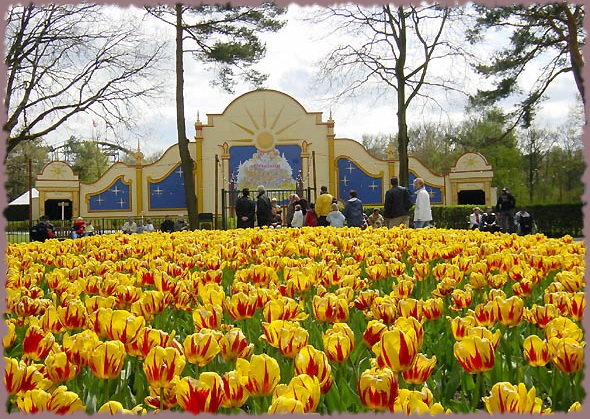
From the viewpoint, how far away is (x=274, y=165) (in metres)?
29.4

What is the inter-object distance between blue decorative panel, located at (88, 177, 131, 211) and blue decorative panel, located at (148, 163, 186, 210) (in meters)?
1.25

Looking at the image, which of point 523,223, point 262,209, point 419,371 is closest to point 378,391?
point 419,371

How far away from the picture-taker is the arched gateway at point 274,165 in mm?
29422

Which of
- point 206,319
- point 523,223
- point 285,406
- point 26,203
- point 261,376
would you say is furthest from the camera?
point 26,203

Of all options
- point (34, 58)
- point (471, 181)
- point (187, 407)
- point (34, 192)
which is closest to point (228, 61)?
point (34, 58)

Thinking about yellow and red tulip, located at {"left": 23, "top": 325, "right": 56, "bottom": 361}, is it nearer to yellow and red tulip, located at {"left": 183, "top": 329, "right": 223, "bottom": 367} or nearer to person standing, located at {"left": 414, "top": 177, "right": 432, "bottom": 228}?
yellow and red tulip, located at {"left": 183, "top": 329, "right": 223, "bottom": 367}

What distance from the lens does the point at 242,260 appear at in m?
4.38

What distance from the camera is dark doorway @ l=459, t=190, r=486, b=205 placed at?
30375 millimetres

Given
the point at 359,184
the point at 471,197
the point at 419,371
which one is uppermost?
the point at 359,184

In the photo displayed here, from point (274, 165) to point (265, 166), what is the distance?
432mm

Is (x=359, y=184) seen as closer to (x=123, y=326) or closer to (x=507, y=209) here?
(x=507, y=209)

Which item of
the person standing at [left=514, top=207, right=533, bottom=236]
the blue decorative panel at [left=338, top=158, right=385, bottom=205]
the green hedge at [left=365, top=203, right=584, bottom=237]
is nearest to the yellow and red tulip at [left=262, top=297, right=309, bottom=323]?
the person standing at [left=514, top=207, right=533, bottom=236]

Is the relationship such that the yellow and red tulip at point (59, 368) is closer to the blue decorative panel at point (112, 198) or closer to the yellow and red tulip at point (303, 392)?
the yellow and red tulip at point (303, 392)

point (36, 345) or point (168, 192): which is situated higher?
point (168, 192)
